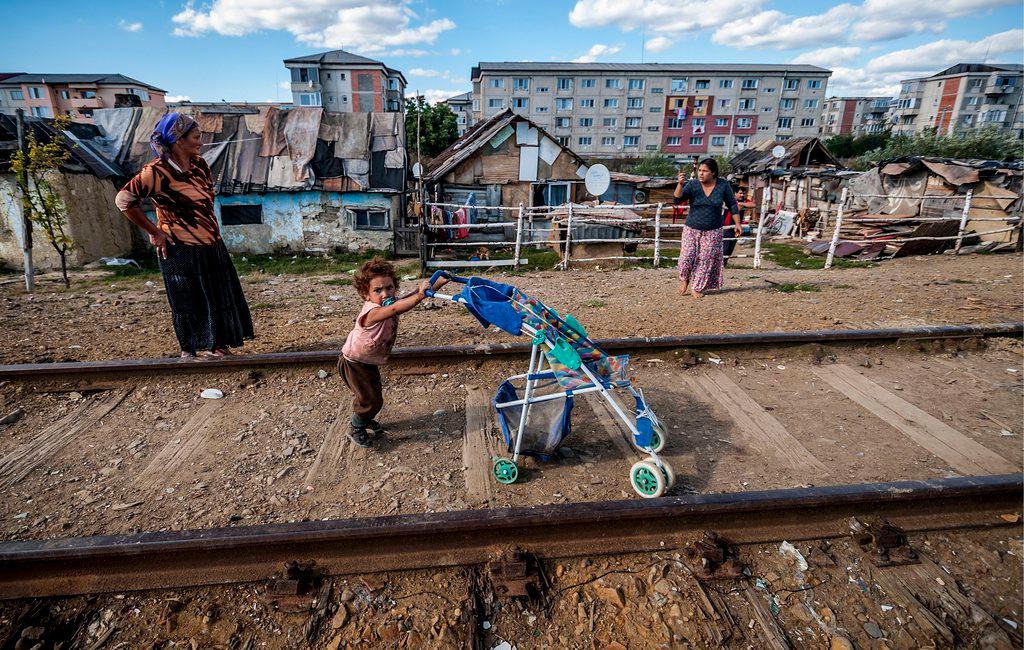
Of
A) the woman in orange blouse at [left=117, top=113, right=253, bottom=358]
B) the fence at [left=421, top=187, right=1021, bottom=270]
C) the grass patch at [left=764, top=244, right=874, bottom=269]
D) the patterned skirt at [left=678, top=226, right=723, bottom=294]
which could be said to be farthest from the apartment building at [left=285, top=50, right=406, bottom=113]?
the woman in orange blouse at [left=117, top=113, right=253, bottom=358]

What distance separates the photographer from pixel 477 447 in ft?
12.3

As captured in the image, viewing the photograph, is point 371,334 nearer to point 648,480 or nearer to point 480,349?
point 480,349

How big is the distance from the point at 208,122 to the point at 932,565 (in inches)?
707

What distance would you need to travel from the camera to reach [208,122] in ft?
49.2

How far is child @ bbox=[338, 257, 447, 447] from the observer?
322 centimetres

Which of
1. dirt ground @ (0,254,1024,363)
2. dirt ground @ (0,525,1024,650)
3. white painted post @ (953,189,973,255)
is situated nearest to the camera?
dirt ground @ (0,525,1024,650)

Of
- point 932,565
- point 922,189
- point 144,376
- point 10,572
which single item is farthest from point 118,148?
point 922,189

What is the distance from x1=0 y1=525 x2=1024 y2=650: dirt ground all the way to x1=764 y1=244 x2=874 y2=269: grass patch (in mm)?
10435

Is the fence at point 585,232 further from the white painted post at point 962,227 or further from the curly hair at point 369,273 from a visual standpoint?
the curly hair at point 369,273

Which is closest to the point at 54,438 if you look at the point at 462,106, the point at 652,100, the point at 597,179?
the point at 597,179

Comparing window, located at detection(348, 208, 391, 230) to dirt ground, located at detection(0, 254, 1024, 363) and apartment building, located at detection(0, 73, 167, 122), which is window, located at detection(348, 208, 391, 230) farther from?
apartment building, located at detection(0, 73, 167, 122)

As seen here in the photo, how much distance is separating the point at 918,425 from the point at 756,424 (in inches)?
48.9

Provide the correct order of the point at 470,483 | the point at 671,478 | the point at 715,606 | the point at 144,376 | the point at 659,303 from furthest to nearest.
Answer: the point at 659,303 → the point at 144,376 → the point at 470,483 → the point at 671,478 → the point at 715,606

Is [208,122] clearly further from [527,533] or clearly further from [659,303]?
[527,533]
